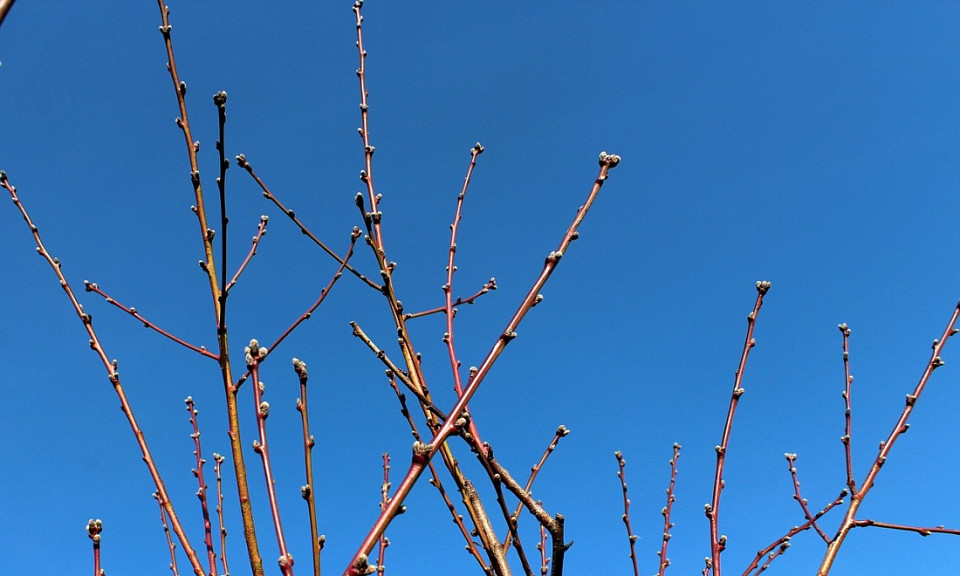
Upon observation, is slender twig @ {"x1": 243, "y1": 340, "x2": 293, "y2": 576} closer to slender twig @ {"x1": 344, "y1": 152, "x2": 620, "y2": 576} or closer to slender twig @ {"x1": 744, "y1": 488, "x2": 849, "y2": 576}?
slender twig @ {"x1": 344, "y1": 152, "x2": 620, "y2": 576}

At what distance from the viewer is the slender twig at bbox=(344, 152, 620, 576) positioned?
969 millimetres

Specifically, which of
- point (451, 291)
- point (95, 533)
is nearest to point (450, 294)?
point (451, 291)

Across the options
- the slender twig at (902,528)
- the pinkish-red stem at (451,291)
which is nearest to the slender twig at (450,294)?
the pinkish-red stem at (451,291)

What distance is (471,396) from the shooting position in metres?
1.17

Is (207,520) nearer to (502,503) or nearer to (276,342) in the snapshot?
(276,342)

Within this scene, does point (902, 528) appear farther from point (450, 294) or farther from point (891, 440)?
point (450, 294)

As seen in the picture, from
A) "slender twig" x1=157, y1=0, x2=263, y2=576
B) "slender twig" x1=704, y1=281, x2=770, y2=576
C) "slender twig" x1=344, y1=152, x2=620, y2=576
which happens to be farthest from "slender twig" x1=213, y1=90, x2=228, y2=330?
"slender twig" x1=704, y1=281, x2=770, y2=576

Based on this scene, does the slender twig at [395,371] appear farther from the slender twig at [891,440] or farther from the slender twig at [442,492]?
the slender twig at [891,440]

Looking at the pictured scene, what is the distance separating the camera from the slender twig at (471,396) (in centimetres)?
97

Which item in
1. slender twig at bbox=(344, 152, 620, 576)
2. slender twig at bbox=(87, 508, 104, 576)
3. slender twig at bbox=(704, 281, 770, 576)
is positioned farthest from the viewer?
slender twig at bbox=(704, 281, 770, 576)

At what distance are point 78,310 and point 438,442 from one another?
1.37m

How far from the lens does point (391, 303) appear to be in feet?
6.71

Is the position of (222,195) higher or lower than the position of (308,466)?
higher

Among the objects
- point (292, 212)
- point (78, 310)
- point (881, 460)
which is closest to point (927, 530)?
point (881, 460)
